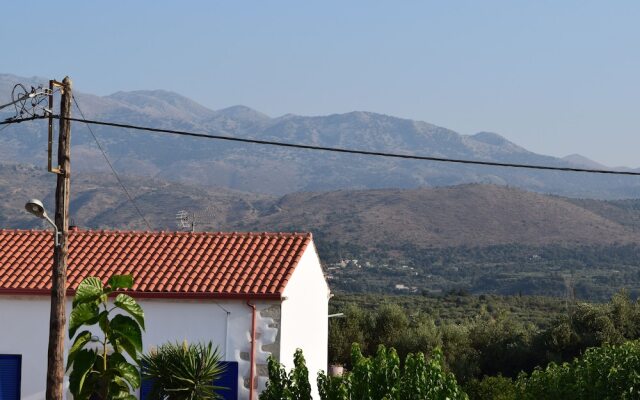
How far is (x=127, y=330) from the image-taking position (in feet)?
68.0

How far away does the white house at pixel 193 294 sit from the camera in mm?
25984

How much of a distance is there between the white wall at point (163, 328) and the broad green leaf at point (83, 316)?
203 inches

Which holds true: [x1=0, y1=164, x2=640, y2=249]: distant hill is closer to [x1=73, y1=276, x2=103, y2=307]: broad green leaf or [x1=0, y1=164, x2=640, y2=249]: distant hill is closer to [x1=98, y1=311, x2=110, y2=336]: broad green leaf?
[x1=73, y1=276, x2=103, y2=307]: broad green leaf

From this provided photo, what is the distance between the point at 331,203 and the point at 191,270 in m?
167

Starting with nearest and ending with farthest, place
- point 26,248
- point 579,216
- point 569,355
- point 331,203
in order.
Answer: point 26,248 → point 569,355 → point 579,216 → point 331,203

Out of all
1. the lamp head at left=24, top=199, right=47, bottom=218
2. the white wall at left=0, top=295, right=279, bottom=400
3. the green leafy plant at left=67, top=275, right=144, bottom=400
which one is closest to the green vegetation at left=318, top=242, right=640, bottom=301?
the white wall at left=0, top=295, right=279, bottom=400

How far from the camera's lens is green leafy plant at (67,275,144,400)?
68.0 ft

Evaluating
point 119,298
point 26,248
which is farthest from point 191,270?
point 119,298

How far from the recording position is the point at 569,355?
43250mm

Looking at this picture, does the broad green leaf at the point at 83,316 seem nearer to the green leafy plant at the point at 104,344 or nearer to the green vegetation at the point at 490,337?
the green leafy plant at the point at 104,344

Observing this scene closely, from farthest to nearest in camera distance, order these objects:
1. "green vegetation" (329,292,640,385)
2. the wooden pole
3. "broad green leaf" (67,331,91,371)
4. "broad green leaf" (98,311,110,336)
A: "green vegetation" (329,292,640,385), "broad green leaf" (67,331,91,371), "broad green leaf" (98,311,110,336), the wooden pole

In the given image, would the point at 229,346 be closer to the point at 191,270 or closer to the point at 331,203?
the point at 191,270

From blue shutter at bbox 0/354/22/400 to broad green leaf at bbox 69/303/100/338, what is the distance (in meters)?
6.28

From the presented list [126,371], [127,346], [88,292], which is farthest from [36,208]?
[126,371]
